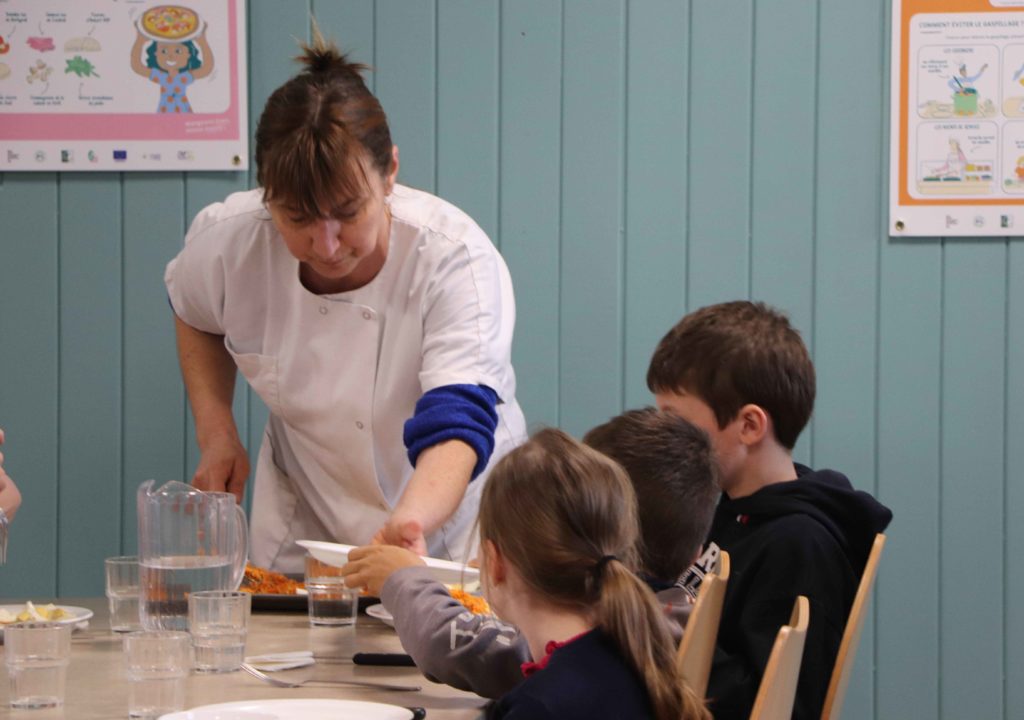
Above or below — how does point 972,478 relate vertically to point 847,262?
below

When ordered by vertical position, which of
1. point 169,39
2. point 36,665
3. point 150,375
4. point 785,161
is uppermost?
point 169,39

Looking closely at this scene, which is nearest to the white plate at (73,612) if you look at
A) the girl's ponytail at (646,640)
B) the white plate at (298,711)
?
the white plate at (298,711)

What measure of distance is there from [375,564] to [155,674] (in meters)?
0.37

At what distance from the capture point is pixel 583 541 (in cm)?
124

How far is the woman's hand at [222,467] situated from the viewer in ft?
6.62

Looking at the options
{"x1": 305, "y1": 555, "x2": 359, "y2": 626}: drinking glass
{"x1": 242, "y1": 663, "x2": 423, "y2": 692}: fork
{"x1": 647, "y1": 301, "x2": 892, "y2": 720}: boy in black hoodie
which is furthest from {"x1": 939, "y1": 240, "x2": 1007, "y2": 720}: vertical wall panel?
{"x1": 242, "y1": 663, "x2": 423, "y2": 692}: fork

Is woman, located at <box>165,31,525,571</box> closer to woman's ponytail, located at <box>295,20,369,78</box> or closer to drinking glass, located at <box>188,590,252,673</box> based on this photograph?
woman's ponytail, located at <box>295,20,369,78</box>

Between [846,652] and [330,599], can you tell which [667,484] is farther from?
[330,599]

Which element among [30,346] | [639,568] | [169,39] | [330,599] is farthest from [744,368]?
[30,346]

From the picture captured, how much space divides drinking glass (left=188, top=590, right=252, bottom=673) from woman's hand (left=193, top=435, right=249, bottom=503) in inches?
26.2

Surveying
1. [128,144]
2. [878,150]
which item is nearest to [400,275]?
[128,144]

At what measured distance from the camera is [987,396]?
2.64 metres

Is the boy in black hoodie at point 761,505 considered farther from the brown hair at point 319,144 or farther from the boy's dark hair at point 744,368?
the brown hair at point 319,144

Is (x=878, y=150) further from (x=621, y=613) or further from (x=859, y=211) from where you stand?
(x=621, y=613)
